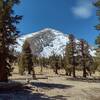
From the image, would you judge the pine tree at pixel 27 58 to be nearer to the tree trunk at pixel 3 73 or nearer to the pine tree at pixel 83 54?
the pine tree at pixel 83 54

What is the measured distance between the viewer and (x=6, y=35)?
4591cm

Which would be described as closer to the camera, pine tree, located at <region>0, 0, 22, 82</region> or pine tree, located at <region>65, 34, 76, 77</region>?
pine tree, located at <region>0, 0, 22, 82</region>

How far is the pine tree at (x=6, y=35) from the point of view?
147 ft

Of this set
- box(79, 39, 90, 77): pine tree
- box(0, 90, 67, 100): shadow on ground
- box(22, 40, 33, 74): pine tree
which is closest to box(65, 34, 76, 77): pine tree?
box(79, 39, 90, 77): pine tree

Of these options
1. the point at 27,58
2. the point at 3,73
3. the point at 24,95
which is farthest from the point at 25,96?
the point at 27,58

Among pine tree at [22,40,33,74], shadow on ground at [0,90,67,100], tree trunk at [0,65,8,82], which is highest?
pine tree at [22,40,33,74]

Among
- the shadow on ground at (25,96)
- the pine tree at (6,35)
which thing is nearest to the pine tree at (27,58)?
the pine tree at (6,35)

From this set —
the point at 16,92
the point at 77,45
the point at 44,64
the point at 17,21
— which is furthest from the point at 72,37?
the point at 44,64

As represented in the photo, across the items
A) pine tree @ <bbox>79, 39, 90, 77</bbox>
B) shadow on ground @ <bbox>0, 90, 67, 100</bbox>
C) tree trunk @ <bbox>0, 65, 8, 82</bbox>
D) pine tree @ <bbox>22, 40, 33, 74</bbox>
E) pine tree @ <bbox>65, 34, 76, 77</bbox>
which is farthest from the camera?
pine tree @ <bbox>22, 40, 33, 74</bbox>

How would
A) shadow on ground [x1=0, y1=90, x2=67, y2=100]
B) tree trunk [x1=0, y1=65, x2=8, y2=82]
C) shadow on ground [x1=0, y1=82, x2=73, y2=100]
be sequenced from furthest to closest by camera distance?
tree trunk [x1=0, y1=65, x2=8, y2=82] < shadow on ground [x1=0, y1=82, x2=73, y2=100] < shadow on ground [x1=0, y1=90, x2=67, y2=100]

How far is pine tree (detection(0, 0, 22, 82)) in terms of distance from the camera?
44.7 m

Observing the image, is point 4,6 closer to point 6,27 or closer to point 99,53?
point 6,27

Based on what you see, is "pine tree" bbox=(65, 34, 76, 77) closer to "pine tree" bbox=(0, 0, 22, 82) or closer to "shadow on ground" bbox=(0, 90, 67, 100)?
"pine tree" bbox=(0, 0, 22, 82)

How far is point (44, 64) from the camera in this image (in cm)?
19162
